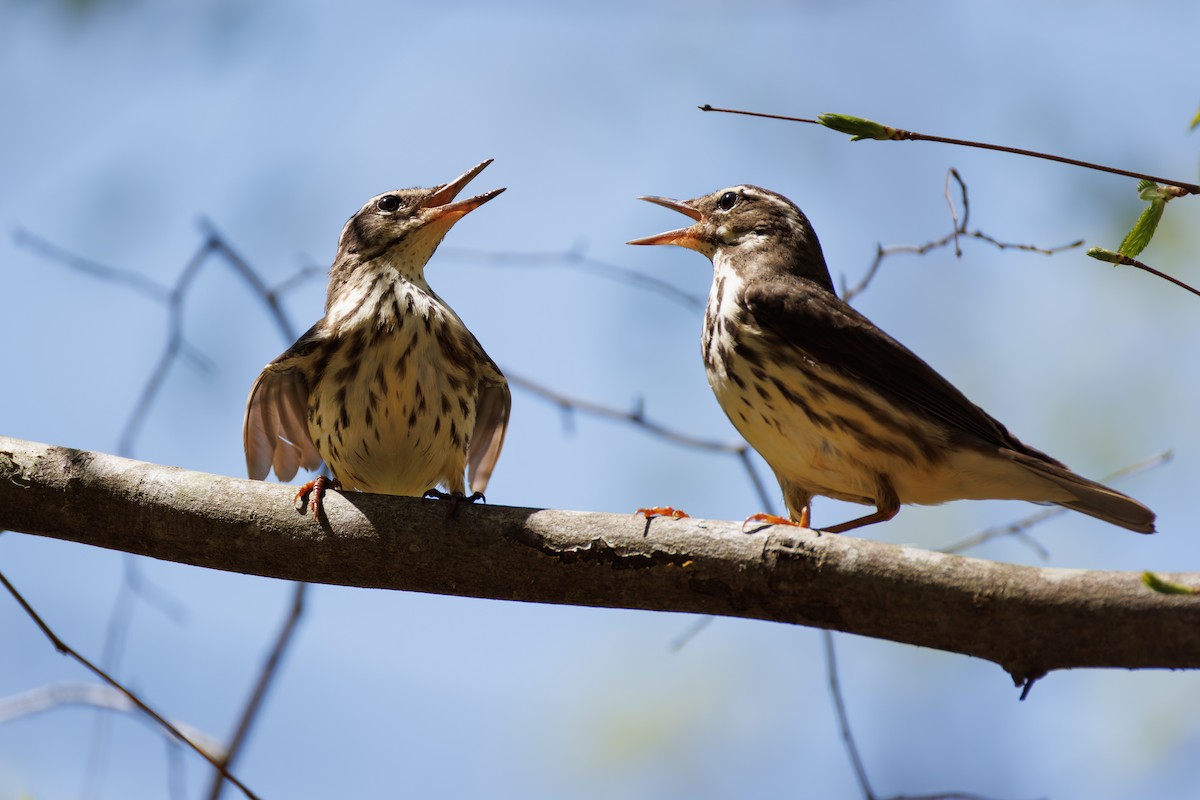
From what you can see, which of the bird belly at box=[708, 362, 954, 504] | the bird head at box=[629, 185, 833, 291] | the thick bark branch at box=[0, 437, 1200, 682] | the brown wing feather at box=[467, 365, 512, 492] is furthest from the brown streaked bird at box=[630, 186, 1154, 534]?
the thick bark branch at box=[0, 437, 1200, 682]

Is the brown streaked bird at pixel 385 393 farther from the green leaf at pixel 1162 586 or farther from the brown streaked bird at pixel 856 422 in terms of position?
the green leaf at pixel 1162 586

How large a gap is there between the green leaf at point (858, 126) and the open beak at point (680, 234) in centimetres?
263

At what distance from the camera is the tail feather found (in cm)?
441

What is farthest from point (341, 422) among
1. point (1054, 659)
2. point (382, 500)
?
point (1054, 659)

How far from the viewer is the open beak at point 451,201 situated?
18.2 feet

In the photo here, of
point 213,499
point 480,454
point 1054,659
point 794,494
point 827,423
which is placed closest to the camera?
point 1054,659

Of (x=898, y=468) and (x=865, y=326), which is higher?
(x=865, y=326)

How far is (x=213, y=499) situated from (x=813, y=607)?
1.89 metres

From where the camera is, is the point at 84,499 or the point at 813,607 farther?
the point at 84,499

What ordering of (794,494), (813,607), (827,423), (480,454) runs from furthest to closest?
(480,454) < (794,494) < (827,423) < (813,607)

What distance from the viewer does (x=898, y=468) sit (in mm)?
4668

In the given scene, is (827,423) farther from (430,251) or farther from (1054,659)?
(430,251)

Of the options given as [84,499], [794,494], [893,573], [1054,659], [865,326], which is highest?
[865,326]

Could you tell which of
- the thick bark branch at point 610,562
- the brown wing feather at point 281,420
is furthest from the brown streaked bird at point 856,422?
the brown wing feather at point 281,420
